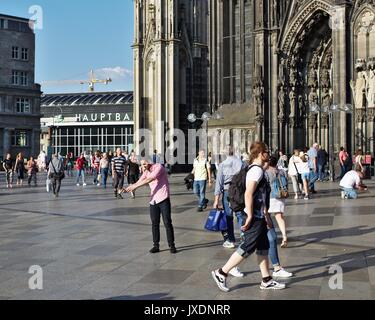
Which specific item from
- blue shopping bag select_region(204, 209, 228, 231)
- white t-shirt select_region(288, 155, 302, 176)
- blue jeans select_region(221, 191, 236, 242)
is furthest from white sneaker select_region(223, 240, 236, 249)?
white t-shirt select_region(288, 155, 302, 176)

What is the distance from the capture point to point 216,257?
9375 mm

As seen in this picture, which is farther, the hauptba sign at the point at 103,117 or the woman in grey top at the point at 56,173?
the hauptba sign at the point at 103,117

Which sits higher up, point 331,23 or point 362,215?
point 331,23

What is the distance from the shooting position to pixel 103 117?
94375mm

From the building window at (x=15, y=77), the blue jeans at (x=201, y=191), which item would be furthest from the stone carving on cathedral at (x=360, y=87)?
the building window at (x=15, y=77)

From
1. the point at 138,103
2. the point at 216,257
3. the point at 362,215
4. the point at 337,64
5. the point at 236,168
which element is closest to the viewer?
the point at 216,257

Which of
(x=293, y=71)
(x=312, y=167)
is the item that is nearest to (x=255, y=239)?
(x=312, y=167)

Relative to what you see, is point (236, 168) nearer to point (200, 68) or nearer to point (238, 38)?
point (238, 38)

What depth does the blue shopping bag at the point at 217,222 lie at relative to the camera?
9477 millimetres

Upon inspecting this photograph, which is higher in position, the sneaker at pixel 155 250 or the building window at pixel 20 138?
the building window at pixel 20 138

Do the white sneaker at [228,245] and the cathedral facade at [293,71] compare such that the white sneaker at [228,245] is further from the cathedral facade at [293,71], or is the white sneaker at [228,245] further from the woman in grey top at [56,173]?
the cathedral facade at [293,71]

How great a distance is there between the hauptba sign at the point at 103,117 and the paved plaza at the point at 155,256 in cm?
7621
